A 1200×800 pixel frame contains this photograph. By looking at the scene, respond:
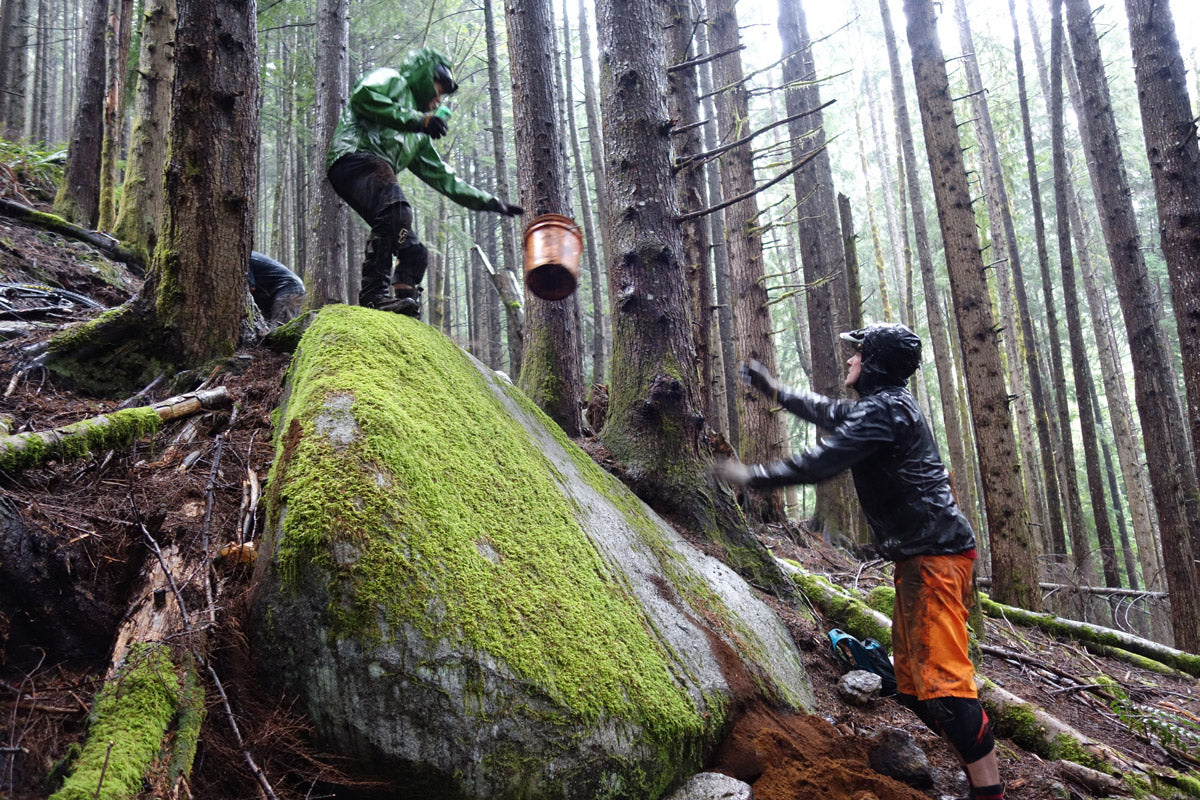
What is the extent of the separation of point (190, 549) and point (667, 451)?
300 centimetres

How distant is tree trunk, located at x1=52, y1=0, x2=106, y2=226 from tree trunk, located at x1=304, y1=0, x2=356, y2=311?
2.75m

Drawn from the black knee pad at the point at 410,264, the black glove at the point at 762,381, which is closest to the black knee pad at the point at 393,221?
the black knee pad at the point at 410,264

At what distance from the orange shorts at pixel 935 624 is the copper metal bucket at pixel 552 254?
Result: 2.57m

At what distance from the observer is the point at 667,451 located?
184 inches

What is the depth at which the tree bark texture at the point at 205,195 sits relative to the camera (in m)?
4.06

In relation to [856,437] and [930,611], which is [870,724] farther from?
[856,437]

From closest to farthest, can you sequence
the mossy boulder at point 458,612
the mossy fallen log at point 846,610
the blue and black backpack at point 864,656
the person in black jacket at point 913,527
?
the mossy boulder at point 458,612, the person in black jacket at point 913,527, the blue and black backpack at point 864,656, the mossy fallen log at point 846,610

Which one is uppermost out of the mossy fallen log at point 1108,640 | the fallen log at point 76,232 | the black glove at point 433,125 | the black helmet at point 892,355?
the fallen log at point 76,232

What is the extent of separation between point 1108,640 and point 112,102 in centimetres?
1337

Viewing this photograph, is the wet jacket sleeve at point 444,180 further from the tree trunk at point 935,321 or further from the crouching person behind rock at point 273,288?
the tree trunk at point 935,321

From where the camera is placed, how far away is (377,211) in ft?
14.5

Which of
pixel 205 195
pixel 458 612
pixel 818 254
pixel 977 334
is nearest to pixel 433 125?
pixel 205 195

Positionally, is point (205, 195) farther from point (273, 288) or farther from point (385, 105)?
point (273, 288)

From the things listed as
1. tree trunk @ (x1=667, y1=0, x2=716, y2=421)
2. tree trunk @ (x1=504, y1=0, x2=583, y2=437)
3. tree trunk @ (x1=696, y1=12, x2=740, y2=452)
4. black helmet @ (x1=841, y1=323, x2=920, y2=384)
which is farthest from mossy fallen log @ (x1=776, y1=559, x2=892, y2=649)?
tree trunk @ (x1=696, y1=12, x2=740, y2=452)
